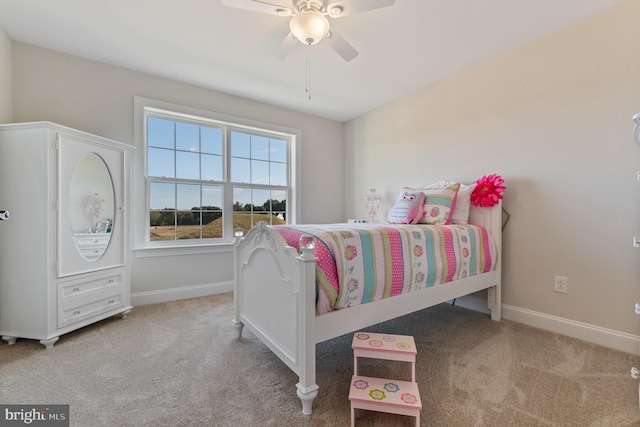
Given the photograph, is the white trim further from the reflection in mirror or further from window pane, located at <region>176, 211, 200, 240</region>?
the reflection in mirror

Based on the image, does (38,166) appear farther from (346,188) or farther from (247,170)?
(346,188)

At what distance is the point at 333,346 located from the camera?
1.91m

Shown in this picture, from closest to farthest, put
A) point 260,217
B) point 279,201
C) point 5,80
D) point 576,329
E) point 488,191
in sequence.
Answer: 1. point 576,329
2. point 5,80
3. point 488,191
4. point 260,217
5. point 279,201

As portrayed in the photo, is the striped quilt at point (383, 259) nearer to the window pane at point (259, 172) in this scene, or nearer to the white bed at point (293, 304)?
the white bed at point (293, 304)

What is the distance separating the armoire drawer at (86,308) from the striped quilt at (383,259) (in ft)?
5.62

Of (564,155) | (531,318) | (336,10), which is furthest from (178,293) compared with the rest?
(564,155)

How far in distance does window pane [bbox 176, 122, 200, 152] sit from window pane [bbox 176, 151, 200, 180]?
0.23ft

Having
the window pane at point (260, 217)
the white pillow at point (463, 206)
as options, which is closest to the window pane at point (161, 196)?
the window pane at point (260, 217)

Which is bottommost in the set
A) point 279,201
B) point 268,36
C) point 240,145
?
point 279,201

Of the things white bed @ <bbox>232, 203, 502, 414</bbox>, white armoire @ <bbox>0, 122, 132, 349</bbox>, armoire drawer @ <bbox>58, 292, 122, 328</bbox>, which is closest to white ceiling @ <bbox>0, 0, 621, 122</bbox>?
white armoire @ <bbox>0, 122, 132, 349</bbox>

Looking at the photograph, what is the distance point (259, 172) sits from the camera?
11.9ft

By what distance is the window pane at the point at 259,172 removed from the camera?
3.57 metres

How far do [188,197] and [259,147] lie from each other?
1.11 metres

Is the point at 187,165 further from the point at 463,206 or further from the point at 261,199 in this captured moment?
the point at 463,206
